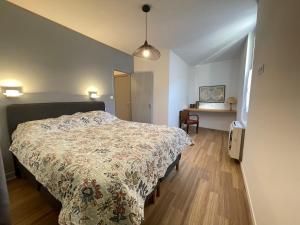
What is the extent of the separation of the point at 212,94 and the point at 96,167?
200 inches

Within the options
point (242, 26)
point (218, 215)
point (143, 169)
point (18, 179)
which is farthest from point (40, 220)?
point (242, 26)

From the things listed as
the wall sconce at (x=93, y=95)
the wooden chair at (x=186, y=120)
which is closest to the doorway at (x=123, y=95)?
the wall sconce at (x=93, y=95)

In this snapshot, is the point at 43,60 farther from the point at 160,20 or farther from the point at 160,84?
the point at 160,84

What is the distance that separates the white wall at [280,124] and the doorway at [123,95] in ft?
12.5

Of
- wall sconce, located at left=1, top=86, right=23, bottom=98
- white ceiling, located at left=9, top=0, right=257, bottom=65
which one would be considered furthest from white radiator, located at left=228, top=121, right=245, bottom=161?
wall sconce, located at left=1, top=86, right=23, bottom=98

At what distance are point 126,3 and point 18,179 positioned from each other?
3229 mm

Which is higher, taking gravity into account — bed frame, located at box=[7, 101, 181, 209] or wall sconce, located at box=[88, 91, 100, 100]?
wall sconce, located at box=[88, 91, 100, 100]

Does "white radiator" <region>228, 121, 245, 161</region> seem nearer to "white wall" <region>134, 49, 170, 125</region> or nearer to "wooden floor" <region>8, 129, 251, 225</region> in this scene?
"wooden floor" <region>8, 129, 251, 225</region>

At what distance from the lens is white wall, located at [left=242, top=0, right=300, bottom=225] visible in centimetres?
86

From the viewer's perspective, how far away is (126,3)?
2.11 m

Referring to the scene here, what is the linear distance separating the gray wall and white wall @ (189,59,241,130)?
3636mm

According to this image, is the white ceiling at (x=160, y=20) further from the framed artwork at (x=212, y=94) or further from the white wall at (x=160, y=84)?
the framed artwork at (x=212, y=94)

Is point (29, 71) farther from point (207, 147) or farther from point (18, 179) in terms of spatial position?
point (207, 147)

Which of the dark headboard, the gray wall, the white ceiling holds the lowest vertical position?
the dark headboard
